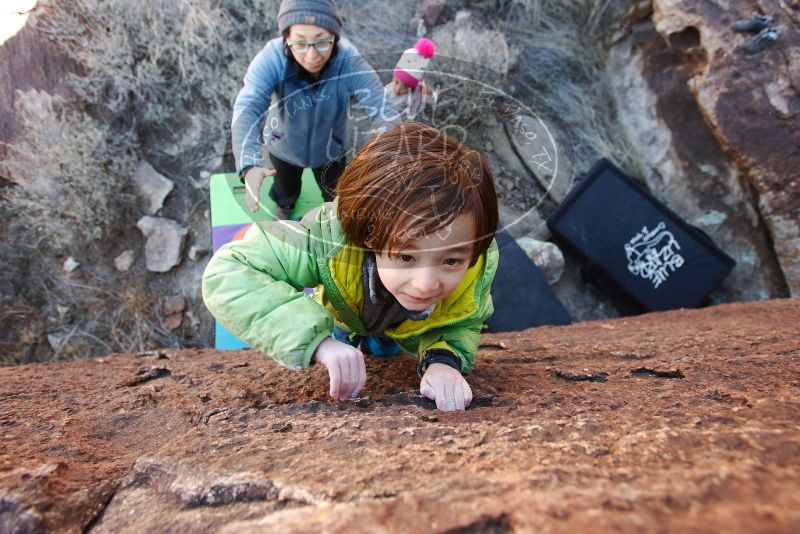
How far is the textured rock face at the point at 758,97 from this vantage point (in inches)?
123

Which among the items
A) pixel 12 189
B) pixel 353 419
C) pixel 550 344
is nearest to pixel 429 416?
pixel 353 419

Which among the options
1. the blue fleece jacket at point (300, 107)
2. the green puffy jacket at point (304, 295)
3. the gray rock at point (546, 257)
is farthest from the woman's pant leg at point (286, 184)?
the gray rock at point (546, 257)

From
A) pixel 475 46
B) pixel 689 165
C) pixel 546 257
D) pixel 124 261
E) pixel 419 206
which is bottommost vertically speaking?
pixel 124 261

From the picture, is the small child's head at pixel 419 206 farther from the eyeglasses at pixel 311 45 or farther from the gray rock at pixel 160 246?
the gray rock at pixel 160 246

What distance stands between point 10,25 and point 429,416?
3417 mm

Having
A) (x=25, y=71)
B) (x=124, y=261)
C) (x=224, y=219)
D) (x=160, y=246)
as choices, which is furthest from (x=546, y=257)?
(x=25, y=71)

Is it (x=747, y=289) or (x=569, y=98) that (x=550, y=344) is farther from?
(x=747, y=289)

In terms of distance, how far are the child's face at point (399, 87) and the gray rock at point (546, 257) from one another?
168 cm

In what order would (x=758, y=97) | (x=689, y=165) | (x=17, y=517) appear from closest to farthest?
(x=17, y=517), (x=758, y=97), (x=689, y=165)

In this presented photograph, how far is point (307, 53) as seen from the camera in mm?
2010

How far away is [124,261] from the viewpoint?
9.98 feet

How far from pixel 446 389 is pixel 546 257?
2.48 meters

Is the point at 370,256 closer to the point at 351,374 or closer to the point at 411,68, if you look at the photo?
the point at 351,374

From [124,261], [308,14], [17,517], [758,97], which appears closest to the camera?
[17,517]
